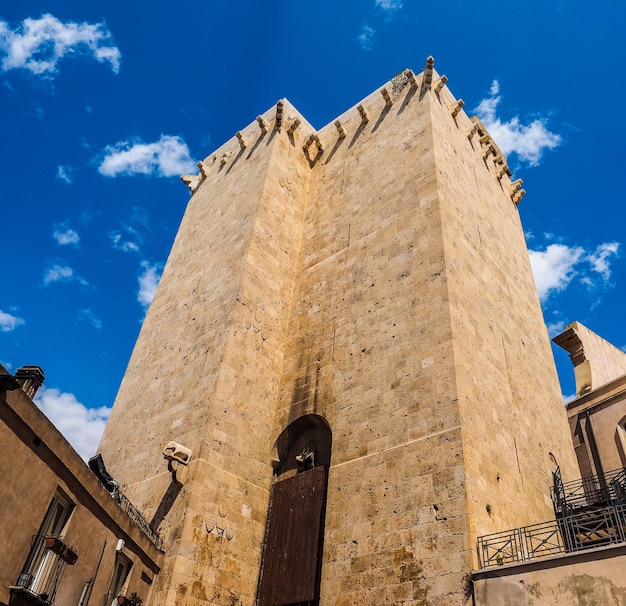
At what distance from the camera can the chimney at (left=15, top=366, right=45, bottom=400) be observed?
7.41 metres

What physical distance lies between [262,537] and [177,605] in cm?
227

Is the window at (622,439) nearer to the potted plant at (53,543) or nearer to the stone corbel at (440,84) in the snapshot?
the stone corbel at (440,84)

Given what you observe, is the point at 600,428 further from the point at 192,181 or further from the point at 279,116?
the point at 192,181

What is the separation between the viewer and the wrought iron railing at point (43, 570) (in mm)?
6948

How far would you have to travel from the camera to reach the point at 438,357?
1078cm

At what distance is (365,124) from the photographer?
18016 mm

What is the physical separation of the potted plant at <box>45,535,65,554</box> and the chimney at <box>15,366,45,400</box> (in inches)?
67.4

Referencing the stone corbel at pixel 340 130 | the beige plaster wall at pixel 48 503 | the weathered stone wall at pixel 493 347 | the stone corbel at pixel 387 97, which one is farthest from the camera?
the stone corbel at pixel 340 130

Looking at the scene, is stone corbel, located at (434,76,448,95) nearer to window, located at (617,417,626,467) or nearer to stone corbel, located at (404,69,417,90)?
stone corbel, located at (404,69,417,90)

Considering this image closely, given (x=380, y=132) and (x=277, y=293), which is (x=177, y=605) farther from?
(x=380, y=132)

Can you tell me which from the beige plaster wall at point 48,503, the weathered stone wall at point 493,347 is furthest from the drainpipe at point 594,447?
the beige plaster wall at point 48,503

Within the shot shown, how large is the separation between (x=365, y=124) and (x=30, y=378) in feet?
43.6

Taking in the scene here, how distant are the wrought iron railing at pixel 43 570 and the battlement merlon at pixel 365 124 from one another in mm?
13960

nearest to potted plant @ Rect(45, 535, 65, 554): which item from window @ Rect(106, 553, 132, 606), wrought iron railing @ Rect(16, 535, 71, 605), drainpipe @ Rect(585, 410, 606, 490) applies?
wrought iron railing @ Rect(16, 535, 71, 605)
